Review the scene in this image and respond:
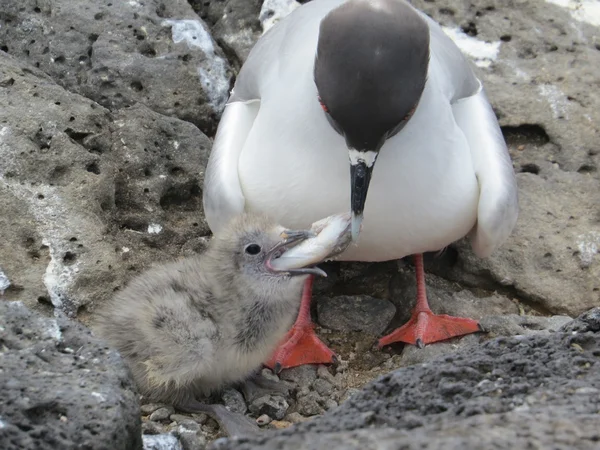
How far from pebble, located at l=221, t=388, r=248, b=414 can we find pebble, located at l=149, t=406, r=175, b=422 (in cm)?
27

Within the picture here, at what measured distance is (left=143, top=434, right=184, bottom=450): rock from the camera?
10.6 ft

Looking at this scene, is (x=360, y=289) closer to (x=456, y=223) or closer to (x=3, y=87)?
(x=456, y=223)

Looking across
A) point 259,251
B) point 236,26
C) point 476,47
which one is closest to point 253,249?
point 259,251

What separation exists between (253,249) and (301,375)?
0.83 meters

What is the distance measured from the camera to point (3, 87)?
464 centimetres

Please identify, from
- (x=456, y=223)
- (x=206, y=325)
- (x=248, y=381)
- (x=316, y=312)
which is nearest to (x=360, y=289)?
(x=316, y=312)

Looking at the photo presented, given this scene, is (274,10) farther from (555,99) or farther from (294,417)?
(294,417)

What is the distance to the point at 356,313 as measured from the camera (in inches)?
188

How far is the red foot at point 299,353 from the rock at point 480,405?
1610mm

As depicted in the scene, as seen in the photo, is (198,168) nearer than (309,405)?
No

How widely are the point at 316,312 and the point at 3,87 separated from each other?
202cm

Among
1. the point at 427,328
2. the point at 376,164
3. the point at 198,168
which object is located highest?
the point at 376,164

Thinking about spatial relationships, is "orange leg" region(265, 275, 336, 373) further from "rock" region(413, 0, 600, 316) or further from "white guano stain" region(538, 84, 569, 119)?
"white guano stain" region(538, 84, 569, 119)

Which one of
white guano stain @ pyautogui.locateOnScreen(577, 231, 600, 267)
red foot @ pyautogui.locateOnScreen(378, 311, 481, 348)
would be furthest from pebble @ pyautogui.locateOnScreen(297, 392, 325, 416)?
white guano stain @ pyautogui.locateOnScreen(577, 231, 600, 267)
